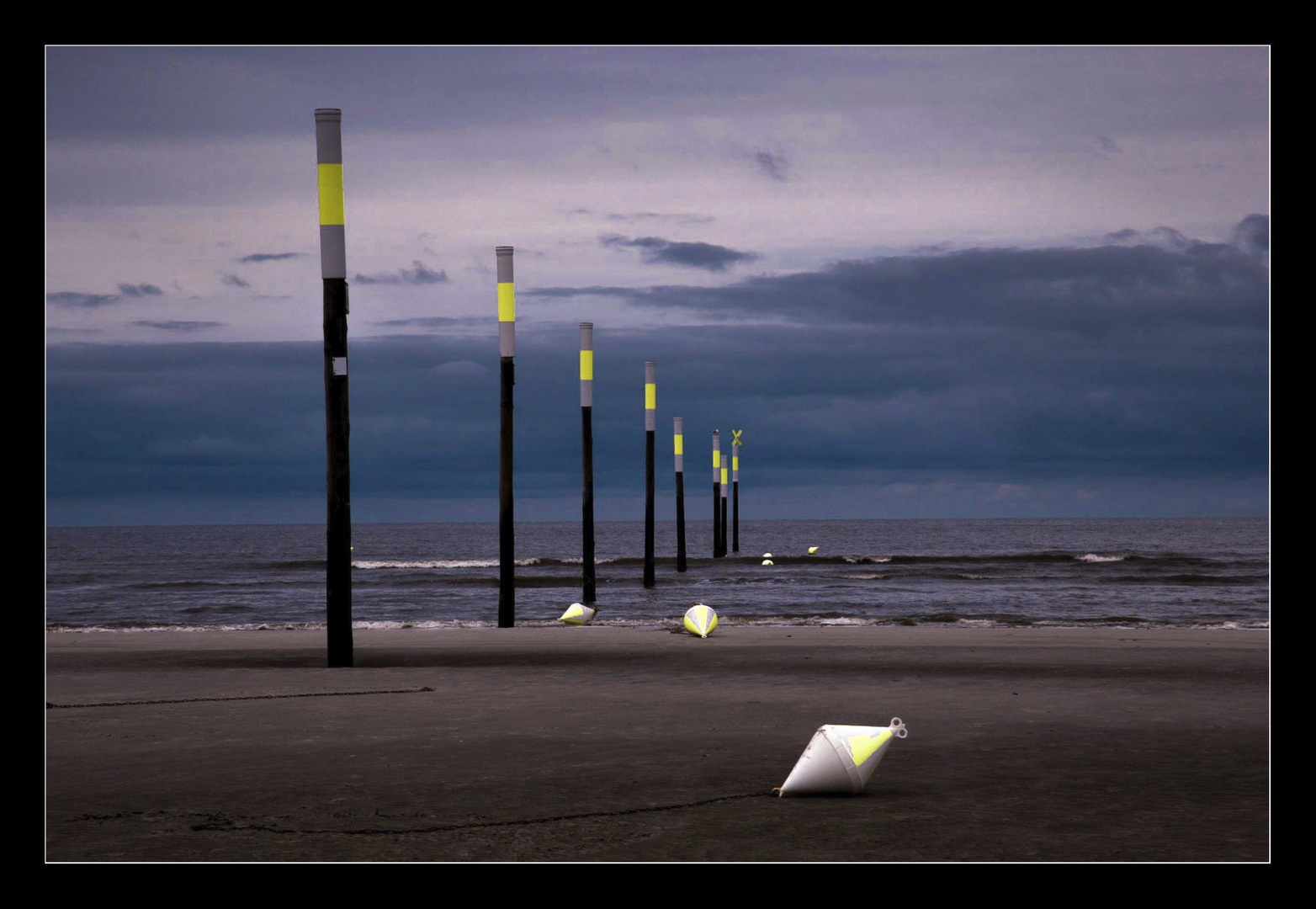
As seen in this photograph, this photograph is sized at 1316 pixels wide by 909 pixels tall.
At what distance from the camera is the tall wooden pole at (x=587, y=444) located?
25.0m

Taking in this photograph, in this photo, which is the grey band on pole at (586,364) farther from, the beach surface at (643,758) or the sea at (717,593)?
the beach surface at (643,758)

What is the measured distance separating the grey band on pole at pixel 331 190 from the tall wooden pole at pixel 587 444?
39.5 ft

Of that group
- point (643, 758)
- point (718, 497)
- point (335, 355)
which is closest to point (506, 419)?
point (335, 355)

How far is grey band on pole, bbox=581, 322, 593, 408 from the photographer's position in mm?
24812

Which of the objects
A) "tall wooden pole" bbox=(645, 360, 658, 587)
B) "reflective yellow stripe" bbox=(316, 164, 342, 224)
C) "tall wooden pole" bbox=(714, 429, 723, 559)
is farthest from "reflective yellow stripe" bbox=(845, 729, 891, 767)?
"tall wooden pole" bbox=(714, 429, 723, 559)

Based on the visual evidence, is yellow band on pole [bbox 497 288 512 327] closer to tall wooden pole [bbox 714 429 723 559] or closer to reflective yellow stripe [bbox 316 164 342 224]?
reflective yellow stripe [bbox 316 164 342 224]

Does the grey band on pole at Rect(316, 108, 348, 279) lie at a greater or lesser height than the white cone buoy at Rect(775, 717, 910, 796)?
greater

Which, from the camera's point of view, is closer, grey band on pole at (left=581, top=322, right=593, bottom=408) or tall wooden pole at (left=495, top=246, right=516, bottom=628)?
tall wooden pole at (left=495, top=246, right=516, bottom=628)

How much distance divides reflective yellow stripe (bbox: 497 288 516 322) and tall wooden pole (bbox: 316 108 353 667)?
582 cm

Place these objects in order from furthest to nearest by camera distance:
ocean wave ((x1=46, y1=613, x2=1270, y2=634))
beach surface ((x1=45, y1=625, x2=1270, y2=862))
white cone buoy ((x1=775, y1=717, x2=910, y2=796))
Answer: ocean wave ((x1=46, y1=613, x2=1270, y2=634)) → white cone buoy ((x1=775, y1=717, x2=910, y2=796)) → beach surface ((x1=45, y1=625, x2=1270, y2=862))

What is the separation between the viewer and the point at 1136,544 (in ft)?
313

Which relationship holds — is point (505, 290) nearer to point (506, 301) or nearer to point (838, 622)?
point (506, 301)

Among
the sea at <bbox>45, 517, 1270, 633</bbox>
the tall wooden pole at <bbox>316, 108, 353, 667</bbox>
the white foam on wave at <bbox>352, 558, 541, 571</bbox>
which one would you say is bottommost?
the white foam on wave at <bbox>352, 558, 541, 571</bbox>

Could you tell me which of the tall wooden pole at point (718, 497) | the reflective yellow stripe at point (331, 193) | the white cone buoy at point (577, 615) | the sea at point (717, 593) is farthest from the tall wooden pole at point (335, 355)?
the tall wooden pole at point (718, 497)
